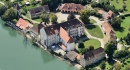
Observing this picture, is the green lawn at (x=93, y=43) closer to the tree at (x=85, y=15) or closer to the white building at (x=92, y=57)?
the white building at (x=92, y=57)

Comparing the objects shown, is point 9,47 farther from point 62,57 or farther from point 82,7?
point 82,7

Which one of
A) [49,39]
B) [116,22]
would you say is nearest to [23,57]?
[49,39]

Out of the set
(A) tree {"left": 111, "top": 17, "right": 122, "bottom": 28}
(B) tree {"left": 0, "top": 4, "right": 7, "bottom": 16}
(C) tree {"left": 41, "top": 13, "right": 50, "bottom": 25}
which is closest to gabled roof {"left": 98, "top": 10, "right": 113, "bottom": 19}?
(A) tree {"left": 111, "top": 17, "right": 122, "bottom": 28}

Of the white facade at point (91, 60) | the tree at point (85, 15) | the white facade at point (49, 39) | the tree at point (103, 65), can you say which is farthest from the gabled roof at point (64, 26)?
the tree at point (103, 65)

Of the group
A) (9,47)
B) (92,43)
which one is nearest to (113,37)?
(92,43)

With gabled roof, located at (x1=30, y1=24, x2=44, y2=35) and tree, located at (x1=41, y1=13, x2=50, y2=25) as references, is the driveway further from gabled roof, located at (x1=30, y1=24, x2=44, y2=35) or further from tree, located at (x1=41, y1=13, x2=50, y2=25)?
gabled roof, located at (x1=30, y1=24, x2=44, y2=35)
